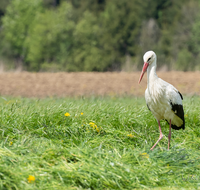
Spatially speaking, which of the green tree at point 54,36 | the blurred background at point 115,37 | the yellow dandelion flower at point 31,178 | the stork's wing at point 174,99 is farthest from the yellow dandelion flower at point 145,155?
the green tree at point 54,36

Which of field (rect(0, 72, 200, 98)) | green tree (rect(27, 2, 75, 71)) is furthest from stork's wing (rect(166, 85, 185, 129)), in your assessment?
green tree (rect(27, 2, 75, 71))

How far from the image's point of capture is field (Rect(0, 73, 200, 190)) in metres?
2.97

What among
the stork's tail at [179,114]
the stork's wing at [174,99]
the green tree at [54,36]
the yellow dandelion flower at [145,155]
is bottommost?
the green tree at [54,36]

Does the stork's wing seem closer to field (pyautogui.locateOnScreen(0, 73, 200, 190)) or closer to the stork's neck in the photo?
the stork's neck

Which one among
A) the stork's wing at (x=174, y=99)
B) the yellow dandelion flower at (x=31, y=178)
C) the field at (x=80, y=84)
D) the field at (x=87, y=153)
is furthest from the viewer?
the field at (x=80, y=84)

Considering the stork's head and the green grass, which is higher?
the stork's head

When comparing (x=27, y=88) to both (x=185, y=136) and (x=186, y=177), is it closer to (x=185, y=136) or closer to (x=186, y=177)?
(x=185, y=136)

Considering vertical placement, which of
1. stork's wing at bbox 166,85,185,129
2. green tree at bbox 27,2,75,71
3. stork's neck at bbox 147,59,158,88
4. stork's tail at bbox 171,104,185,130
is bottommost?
green tree at bbox 27,2,75,71

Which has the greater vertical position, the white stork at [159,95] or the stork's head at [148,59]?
the stork's head at [148,59]

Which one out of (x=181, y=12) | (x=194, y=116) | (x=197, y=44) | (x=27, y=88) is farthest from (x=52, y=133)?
(x=181, y=12)

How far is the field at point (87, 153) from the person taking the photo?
2975 mm

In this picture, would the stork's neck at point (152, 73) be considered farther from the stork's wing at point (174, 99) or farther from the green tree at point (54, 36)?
the green tree at point (54, 36)

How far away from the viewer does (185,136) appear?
4.96m

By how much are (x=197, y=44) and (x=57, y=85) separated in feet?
65.2
